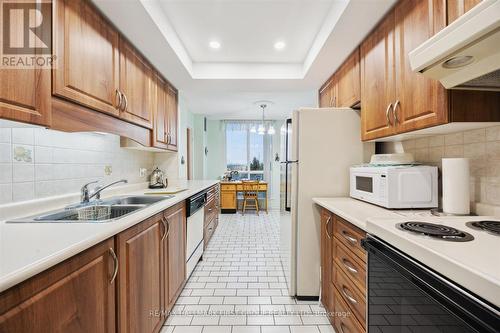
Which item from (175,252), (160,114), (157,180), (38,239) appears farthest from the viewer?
(157,180)

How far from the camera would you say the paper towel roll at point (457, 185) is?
120 cm

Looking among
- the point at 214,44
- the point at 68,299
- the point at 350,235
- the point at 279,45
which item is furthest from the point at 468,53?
the point at 214,44

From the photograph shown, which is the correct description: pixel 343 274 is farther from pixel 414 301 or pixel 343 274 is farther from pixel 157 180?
pixel 157 180

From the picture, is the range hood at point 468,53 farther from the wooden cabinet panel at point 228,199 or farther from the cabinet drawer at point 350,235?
the wooden cabinet panel at point 228,199

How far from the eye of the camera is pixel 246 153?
639 centimetres

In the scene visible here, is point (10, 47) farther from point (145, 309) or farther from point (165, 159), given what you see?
point (165, 159)

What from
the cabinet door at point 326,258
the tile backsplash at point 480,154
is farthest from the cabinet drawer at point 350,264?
the tile backsplash at point 480,154

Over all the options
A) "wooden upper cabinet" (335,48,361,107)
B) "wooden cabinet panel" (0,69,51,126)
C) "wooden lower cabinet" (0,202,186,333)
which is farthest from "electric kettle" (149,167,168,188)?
"wooden upper cabinet" (335,48,361,107)

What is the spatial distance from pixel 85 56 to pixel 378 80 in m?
1.94

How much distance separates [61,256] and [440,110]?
5.48ft

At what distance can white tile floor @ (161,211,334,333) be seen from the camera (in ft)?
5.57

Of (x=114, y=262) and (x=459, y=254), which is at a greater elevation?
(x=459, y=254)

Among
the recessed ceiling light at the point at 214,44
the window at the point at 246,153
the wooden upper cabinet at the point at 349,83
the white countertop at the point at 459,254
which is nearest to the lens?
the white countertop at the point at 459,254

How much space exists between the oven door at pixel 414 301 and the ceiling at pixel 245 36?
1.53 metres
